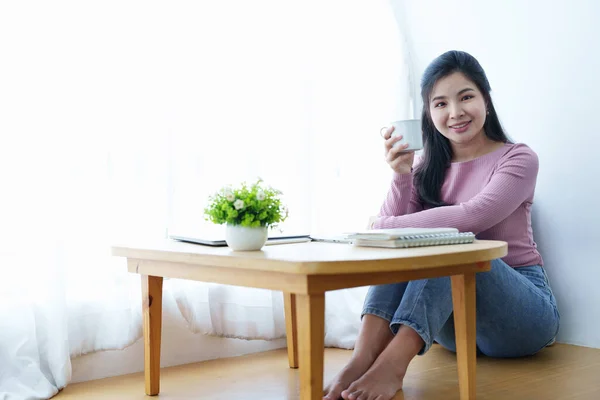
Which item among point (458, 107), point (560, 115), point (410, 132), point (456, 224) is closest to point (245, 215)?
point (410, 132)

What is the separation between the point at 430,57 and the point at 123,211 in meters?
1.28

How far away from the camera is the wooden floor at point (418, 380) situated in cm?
176

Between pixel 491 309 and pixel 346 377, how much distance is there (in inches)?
17.1

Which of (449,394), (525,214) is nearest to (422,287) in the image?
(449,394)

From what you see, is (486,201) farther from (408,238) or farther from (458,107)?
(408,238)

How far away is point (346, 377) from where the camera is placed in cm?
161

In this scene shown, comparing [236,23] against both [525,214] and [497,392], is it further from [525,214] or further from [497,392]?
[497,392]

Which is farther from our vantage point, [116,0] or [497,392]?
[116,0]

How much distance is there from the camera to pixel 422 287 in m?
1.62

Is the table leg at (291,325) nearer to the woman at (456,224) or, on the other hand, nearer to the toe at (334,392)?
the woman at (456,224)

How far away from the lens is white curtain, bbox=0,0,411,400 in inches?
73.2

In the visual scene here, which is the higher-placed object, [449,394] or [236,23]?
[236,23]

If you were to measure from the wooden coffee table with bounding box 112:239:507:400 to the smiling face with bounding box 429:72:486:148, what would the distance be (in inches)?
22.1

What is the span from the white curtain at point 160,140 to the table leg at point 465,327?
Answer: 0.87m
